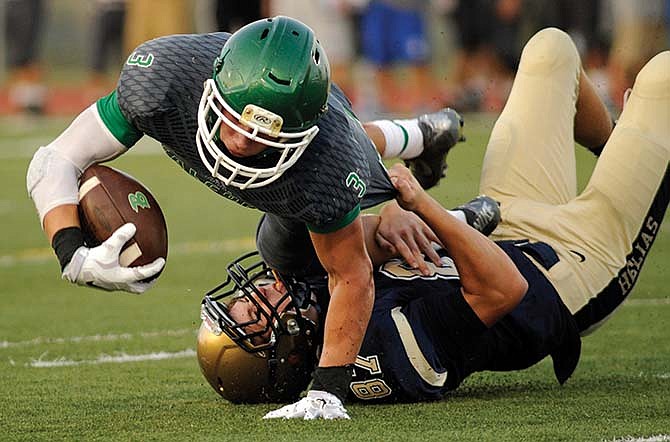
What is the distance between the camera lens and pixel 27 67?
15.7 metres

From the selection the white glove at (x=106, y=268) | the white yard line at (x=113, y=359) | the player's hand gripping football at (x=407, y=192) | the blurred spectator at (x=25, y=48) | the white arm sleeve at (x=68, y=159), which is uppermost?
the player's hand gripping football at (x=407, y=192)

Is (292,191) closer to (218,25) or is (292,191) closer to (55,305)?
(55,305)

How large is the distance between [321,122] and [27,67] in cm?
1229

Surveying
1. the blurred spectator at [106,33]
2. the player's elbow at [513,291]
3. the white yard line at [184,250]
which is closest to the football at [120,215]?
the player's elbow at [513,291]

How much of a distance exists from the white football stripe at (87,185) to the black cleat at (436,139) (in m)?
1.55

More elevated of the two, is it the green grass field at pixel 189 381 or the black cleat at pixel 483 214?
the black cleat at pixel 483 214

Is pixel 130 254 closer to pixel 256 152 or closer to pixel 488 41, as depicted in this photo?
pixel 256 152

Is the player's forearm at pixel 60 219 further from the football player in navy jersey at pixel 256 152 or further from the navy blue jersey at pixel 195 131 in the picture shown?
the navy blue jersey at pixel 195 131

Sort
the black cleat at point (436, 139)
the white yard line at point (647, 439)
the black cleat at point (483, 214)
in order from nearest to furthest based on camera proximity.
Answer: the white yard line at point (647, 439)
the black cleat at point (483, 214)
the black cleat at point (436, 139)

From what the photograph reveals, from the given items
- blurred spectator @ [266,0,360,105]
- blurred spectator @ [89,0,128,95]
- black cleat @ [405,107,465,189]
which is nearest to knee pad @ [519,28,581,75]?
black cleat @ [405,107,465,189]

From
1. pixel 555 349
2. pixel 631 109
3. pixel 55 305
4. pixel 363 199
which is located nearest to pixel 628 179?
pixel 631 109

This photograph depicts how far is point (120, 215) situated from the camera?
396 cm

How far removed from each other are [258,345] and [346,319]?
321 millimetres

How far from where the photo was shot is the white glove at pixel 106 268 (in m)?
3.77
